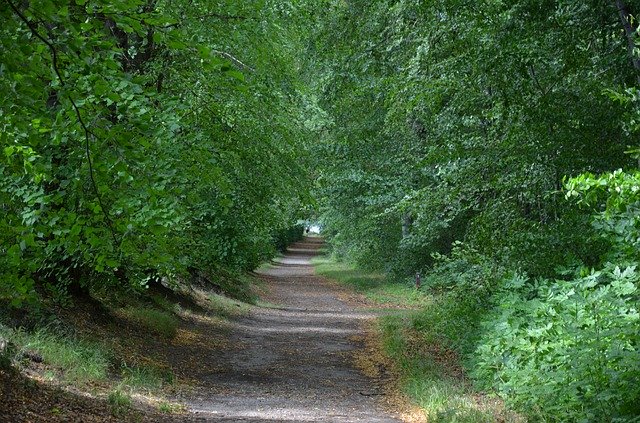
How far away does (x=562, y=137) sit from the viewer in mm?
11578

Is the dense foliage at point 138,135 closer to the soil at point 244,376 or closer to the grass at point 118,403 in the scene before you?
the soil at point 244,376

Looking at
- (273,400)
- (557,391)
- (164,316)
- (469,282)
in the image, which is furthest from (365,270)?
(557,391)

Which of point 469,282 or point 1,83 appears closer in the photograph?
point 1,83

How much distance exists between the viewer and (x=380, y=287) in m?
35.0

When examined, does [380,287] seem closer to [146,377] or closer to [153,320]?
[153,320]

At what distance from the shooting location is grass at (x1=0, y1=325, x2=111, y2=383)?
10.1 m

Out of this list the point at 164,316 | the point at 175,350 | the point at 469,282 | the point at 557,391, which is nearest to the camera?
the point at 557,391

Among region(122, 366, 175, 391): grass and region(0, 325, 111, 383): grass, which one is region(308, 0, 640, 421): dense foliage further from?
region(0, 325, 111, 383): grass

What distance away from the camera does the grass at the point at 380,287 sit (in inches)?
1132

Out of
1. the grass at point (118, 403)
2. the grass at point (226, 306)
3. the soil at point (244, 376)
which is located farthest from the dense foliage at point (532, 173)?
the grass at point (226, 306)

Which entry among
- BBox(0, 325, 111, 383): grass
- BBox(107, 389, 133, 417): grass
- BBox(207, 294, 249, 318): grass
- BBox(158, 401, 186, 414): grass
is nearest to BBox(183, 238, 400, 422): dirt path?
BBox(158, 401, 186, 414): grass

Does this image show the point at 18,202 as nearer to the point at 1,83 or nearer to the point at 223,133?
the point at 1,83

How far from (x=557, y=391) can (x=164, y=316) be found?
11069 mm

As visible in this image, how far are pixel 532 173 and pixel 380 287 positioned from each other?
22.5 metres
